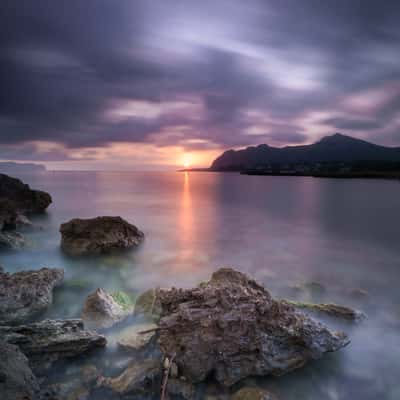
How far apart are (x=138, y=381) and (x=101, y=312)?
2120 millimetres

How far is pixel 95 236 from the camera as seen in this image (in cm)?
1117

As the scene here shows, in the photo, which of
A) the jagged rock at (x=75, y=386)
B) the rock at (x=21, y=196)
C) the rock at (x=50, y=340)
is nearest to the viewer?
the jagged rock at (x=75, y=386)

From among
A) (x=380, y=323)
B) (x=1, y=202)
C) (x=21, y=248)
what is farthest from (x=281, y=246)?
(x=1, y=202)

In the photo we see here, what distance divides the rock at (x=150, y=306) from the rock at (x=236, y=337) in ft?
4.62

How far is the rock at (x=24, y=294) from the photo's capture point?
228 inches

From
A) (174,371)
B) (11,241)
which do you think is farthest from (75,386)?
(11,241)

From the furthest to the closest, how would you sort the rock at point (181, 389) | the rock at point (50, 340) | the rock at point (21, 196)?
1. the rock at point (21, 196)
2. the rock at point (50, 340)
3. the rock at point (181, 389)

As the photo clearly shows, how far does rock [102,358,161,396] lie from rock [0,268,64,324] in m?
2.96

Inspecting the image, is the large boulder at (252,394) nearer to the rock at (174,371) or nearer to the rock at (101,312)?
the rock at (174,371)

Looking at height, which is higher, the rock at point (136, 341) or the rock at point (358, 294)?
the rock at point (136, 341)

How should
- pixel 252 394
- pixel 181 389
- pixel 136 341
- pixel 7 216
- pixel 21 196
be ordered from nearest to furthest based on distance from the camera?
pixel 252 394 < pixel 181 389 < pixel 136 341 < pixel 7 216 < pixel 21 196

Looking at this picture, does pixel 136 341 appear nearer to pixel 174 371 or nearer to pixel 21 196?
pixel 174 371

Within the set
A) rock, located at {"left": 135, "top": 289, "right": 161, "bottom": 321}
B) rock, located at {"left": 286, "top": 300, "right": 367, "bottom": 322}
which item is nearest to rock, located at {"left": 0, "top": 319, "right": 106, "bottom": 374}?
rock, located at {"left": 135, "top": 289, "right": 161, "bottom": 321}

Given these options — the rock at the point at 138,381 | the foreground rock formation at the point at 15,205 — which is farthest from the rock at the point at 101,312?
the foreground rock formation at the point at 15,205
